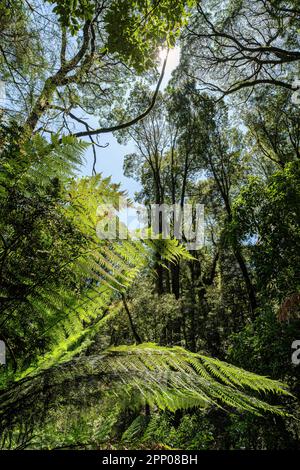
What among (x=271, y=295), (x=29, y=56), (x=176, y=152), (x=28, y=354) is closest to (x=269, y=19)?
(x=29, y=56)

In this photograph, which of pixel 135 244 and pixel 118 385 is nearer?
pixel 118 385

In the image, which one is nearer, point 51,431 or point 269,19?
point 51,431

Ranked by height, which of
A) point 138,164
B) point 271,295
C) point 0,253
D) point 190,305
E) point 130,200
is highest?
point 138,164

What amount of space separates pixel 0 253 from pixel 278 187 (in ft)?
19.6

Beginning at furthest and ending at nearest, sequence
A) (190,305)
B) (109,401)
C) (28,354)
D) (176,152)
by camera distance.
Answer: (176,152), (190,305), (28,354), (109,401)

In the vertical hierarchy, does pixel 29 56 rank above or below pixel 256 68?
below

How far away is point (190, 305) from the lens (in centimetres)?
1442

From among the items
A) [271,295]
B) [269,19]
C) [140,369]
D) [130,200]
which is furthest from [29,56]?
[269,19]

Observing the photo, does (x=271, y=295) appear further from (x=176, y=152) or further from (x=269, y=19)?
(x=176, y=152)

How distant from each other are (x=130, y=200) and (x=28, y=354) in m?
0.84

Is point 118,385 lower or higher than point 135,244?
lower

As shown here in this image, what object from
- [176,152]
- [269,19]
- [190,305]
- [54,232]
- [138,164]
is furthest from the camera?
[138,164]

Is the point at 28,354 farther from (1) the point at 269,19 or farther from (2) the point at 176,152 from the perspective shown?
(2) the point at 176,152

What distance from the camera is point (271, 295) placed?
607 centimetres
